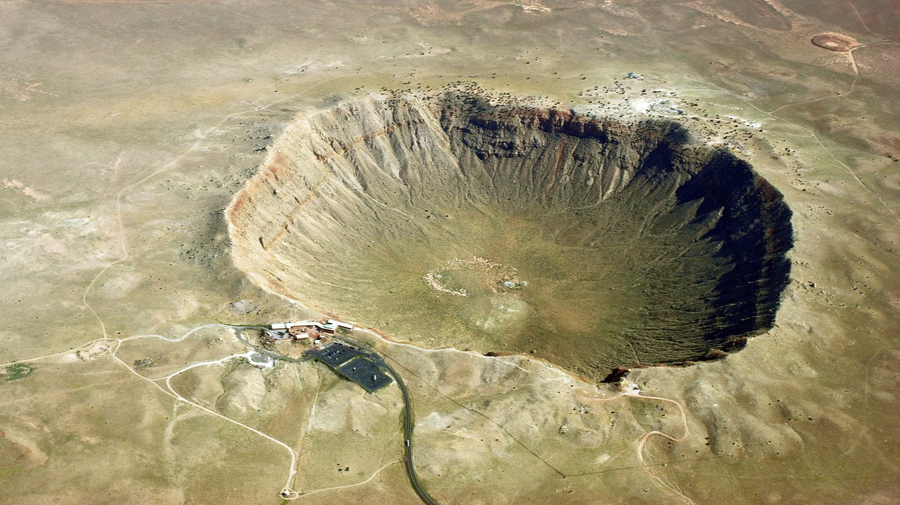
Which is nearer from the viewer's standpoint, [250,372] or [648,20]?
[250,372]

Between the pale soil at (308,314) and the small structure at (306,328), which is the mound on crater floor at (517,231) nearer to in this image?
the pale soil at (308,314)

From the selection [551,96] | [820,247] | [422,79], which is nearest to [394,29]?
[422,79]

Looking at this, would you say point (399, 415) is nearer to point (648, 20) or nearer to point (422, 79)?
point (422, 79)

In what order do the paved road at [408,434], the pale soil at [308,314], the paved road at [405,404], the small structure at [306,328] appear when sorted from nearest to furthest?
1. the paved road at [408,434]
2. the paved road at [405,404]
3. the pale soil at [308,314]
4. the small structure at [306,328]

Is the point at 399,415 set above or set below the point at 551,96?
below

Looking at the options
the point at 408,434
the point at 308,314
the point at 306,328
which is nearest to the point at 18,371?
the point at 306,328

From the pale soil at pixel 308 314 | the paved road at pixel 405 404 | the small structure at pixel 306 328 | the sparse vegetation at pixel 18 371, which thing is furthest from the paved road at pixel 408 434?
the sparse vegetation at pixel 18 371

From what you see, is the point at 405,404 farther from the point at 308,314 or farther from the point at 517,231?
the point at 517,231

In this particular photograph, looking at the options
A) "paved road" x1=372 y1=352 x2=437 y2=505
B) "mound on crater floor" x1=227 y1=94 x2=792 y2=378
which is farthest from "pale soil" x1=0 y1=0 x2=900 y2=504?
"mound on crater floor" x1=227 y1=94 x2=792 y2=378
